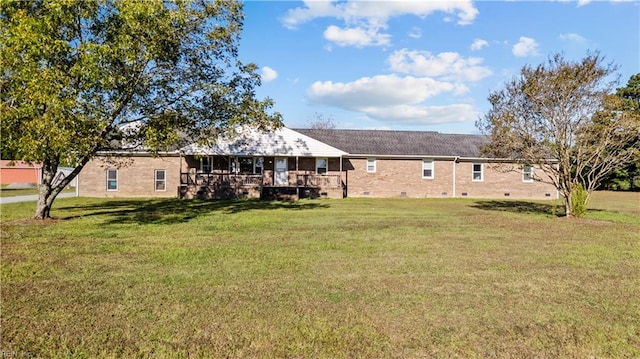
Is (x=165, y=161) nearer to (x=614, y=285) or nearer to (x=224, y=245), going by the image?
(x=224, y=245)

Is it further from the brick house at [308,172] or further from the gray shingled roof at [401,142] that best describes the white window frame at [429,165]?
the gray shingled roof at [401,142]

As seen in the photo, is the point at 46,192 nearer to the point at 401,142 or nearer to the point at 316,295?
the point at 316,295

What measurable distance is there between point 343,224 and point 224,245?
4473mm

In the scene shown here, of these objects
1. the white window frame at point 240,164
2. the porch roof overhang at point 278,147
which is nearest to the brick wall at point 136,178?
the porch roof overhang at point 278,147

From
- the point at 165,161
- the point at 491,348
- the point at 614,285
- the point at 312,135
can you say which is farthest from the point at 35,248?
the point at 312,135

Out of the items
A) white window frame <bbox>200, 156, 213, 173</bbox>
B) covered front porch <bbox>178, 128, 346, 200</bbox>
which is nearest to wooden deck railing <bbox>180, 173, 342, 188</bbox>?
covered front porch <bbox>178, 128, 346, 200</bbox>

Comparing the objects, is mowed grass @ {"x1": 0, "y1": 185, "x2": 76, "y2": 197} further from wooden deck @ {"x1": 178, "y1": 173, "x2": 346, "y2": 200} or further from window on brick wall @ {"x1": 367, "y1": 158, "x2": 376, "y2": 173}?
window on brick wall @ {"x1": 367, "y1": 158, "x2": 376, "y2": 173}

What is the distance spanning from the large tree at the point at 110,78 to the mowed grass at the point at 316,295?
254 cm

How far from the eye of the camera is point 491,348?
379 cm

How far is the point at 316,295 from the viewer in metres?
5.24

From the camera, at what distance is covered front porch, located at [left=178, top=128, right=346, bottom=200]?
24.3m

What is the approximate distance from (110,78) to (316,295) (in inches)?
315

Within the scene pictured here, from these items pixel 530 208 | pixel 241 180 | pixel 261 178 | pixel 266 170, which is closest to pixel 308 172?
pixel 266 170

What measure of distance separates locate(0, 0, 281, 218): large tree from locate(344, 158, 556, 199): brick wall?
12.5 meters
